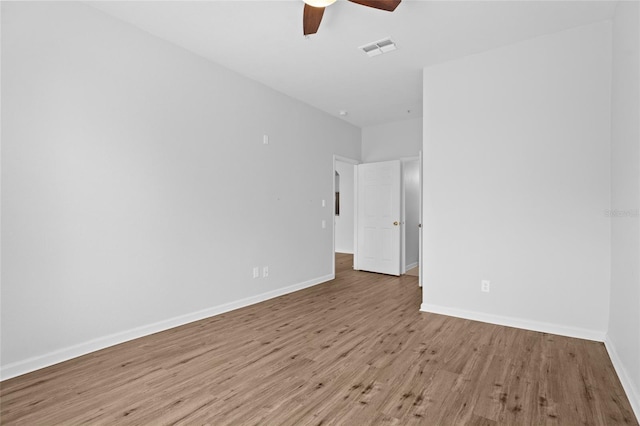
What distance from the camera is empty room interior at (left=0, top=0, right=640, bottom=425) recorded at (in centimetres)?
217

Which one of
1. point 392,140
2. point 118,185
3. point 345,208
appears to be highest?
point 392,140

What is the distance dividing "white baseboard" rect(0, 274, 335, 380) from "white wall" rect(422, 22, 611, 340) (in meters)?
2.30

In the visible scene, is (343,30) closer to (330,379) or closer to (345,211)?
(330,379)

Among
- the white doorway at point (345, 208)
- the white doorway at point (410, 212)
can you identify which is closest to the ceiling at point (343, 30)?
the white doorway at point (410, 212)

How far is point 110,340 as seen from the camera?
283 centimetres

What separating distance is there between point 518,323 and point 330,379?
2.17 m

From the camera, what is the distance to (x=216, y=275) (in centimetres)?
374

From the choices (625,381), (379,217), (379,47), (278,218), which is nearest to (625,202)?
(625,381)

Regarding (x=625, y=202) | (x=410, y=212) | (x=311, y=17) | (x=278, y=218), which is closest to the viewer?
(x=625, y=202)

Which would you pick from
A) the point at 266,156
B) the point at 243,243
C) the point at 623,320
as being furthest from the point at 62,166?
the point at 623,320

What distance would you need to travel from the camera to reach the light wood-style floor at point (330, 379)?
1.89m

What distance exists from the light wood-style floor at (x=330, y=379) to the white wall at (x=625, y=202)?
22 cm

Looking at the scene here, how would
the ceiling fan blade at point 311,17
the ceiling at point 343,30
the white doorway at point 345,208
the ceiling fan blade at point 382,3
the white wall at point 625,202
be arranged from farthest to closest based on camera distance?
the white doorway at point 345,208 < the ceiling at point 343,30 < the ceiling fan blade at point 311,17 < the ceiling fan blade at point 382,3 < the white wall at point 625,202

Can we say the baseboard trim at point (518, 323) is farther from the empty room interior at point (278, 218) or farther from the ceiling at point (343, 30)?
the ceiling at point (343, 30)
